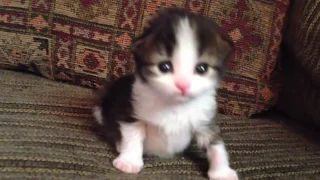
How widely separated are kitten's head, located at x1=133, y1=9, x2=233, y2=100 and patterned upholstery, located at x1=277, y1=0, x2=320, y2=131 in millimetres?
360

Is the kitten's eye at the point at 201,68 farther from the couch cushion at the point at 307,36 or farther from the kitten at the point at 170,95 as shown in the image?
the couch cushion at the point at 307,36

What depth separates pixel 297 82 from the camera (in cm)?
143

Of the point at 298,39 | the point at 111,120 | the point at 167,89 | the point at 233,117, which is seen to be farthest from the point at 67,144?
the point at 298,39

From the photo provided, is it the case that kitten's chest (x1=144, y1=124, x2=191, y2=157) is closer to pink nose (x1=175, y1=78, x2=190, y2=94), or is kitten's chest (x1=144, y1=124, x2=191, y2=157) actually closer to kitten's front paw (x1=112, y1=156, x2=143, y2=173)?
kitten's front paw (x1=112, y1=156, x2=143, y2=173)

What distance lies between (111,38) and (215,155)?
21.7 inches

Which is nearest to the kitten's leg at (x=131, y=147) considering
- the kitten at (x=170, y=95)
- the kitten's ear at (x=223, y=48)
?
the kitten at (x=170, y=95)

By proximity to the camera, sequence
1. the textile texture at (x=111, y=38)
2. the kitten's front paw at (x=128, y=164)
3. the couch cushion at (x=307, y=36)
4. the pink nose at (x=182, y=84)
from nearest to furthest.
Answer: the pink nose at (x=182, y=84), the kitten's front paw at (x=128, y=164), the couch cushion at (x=307, y=36), the textile texture at (x=111, y=38)

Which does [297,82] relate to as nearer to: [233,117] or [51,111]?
[233,117]

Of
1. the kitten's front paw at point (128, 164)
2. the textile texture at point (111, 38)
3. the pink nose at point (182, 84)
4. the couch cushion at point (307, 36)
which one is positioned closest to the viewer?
the pink nose at point (182, 84)

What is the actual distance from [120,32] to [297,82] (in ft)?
1.79

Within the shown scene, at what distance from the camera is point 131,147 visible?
42.4 inches

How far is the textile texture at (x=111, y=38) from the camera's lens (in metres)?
1.42

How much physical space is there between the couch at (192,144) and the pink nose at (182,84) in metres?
0.22

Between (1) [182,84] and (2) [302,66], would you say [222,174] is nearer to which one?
(1) [182,84]
